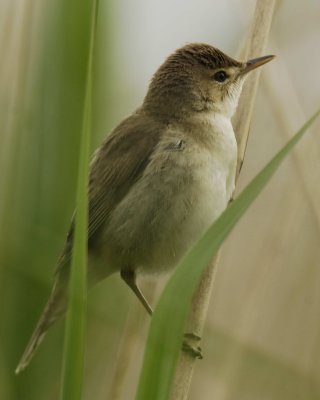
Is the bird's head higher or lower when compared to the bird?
higher

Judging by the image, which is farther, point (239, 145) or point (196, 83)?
point (196, 83)

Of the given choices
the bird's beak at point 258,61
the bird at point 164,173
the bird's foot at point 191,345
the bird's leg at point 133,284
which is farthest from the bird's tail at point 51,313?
the bird's beak at point 258,61

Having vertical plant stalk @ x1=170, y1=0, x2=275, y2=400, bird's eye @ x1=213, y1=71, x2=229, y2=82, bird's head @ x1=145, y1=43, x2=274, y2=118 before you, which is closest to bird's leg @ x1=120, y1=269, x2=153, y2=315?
vertical plant stalk @ x1=170, y1=0, x2=275, y2=400

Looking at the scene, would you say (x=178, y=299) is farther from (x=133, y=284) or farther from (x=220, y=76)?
(x=220, y=76)

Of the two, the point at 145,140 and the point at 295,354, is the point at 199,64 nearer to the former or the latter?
the point at 145,140

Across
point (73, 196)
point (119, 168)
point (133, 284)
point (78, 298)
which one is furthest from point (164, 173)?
point (78, 298)

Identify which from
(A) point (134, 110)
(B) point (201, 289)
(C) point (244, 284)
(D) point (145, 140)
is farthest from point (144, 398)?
(A) point (134, 110)

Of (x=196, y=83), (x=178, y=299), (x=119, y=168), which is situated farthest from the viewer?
(x=196, y=83)

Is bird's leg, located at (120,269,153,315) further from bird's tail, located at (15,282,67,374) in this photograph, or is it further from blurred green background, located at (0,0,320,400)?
bird's tail, located at (15,282,67,374)
